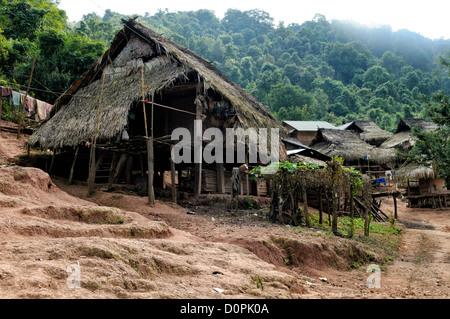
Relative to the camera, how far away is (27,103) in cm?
1581

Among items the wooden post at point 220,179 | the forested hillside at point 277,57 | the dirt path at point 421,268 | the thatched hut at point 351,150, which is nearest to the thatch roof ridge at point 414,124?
the thatched hut at point 351,150

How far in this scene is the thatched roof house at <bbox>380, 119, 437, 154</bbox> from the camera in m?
27.6

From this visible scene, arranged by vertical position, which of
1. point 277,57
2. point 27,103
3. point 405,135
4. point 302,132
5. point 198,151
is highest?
point 277,57

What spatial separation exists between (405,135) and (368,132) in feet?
20.1

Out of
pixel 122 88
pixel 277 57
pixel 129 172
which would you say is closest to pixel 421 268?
pixel 129 172

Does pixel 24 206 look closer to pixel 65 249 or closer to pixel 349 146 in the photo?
pixel 65 249

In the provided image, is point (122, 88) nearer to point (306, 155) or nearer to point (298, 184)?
point (298, 184)

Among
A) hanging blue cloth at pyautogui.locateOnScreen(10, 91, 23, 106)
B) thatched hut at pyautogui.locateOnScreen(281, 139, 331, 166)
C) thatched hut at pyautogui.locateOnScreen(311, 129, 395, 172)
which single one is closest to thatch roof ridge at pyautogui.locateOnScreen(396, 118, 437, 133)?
thatched hut at pyautogui.locateOnScreen(311, 129, 395, 172)

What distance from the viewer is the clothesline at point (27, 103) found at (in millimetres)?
14670

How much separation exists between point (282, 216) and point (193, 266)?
17.1 feet

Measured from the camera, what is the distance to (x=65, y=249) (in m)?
3.43

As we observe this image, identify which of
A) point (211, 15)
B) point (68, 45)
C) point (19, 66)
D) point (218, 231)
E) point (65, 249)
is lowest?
point (218, 231)

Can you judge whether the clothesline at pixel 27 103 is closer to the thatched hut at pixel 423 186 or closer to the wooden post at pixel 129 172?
the wooden post at pixel 129 172
